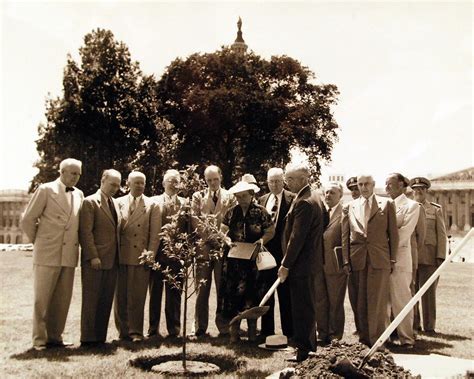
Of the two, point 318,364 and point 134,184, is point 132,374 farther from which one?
point 134,184

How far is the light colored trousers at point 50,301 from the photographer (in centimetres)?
798

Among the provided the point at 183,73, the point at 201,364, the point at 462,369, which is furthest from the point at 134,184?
the point at 183,73

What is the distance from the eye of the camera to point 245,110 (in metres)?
34.1

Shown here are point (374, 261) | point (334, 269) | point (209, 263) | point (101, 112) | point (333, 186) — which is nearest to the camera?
point (374, 261)

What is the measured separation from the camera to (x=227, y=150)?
117 feet

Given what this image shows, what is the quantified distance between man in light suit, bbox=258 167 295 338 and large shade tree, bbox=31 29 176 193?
19256mm

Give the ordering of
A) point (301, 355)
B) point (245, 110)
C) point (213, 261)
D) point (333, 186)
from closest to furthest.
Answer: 1. point (301, 355)
2. point (213, 261)
3. point (333, 186)
4. point (245, 110)

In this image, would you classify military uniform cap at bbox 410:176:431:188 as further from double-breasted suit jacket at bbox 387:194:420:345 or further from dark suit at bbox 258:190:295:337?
dark suit at bbox 258:190:295:337

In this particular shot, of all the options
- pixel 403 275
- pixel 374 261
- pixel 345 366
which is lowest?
pixel 345 366

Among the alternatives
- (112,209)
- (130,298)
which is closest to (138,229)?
(112,209)

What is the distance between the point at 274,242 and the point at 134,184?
230cm

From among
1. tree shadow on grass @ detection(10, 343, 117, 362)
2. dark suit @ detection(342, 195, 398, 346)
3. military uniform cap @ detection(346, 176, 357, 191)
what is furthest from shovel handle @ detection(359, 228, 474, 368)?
military uniform cap @ detection(346, 176, 357, 191)

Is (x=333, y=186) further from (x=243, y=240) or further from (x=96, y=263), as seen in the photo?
(x=96, y=263)

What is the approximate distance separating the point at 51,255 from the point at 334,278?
4.28 metres
